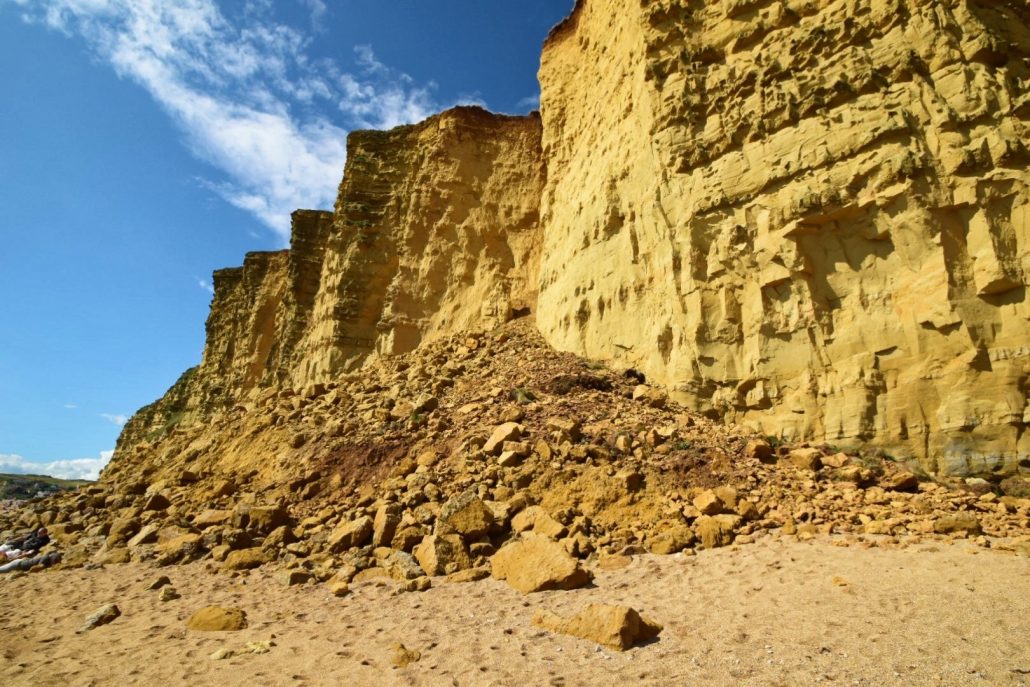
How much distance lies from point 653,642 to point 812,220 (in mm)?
6980

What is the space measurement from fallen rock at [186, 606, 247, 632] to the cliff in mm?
6789

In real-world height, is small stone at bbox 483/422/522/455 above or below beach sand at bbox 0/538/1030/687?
above

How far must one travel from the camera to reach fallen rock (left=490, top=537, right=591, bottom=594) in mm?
5293

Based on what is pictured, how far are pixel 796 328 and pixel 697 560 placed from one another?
4493 millimetres

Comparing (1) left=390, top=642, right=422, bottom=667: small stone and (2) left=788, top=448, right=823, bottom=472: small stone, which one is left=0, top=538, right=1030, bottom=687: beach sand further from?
(2) left=788, top=448, right=823, bottom=472: small stone

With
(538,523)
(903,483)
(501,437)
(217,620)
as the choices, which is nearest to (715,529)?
(538,523)

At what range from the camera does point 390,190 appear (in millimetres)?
20312

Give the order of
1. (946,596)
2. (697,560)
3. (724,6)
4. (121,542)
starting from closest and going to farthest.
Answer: (946,596)
(697,560)
(121,542)
(724,6)

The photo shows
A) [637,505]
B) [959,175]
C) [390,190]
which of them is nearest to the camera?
[637,505]

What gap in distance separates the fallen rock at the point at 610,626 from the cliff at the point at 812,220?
17.0 ft

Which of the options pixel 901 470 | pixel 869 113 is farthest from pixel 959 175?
pixel 901 470

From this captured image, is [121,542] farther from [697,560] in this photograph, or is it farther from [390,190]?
[390,190]

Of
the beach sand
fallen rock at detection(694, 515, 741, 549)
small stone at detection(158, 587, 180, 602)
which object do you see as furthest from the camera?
small stone at detection(158, 587, 180, 602)

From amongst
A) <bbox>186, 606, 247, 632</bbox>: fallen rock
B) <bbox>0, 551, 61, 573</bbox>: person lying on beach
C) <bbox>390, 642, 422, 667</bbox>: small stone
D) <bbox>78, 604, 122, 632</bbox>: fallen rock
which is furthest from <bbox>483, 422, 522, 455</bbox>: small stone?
<bbox>0, 551, 61, 573</bbox>: person lying on beach
